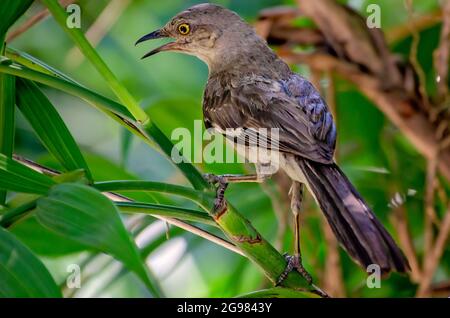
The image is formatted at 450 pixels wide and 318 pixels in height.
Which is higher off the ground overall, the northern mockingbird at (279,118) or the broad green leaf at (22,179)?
A: the northern mockingbird at (279,118)

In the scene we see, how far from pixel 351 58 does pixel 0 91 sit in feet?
7.09

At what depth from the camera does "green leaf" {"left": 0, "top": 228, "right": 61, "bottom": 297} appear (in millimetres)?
1676

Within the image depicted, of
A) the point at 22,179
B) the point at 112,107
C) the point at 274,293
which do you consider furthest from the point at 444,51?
the point at 22,179

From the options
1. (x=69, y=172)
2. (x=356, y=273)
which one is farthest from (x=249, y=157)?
(x=356, y=273)

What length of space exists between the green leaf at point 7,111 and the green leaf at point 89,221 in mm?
480

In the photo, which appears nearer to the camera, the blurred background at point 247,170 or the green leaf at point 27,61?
the green leaf at point 27,61

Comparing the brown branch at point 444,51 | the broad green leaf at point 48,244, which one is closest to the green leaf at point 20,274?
the broad green leaf at point 48,244

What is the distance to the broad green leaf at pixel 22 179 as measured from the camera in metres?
1.83

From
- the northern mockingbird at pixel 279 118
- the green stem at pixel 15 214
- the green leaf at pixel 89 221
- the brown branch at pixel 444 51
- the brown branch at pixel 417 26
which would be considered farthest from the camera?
the brown branch at pixel 417 26

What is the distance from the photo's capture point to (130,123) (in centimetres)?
210

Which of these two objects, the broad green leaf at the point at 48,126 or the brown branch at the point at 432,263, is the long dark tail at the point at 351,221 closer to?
the broad green leaf at the point at 48,126

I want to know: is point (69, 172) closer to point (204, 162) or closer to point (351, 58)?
point (204, 162)

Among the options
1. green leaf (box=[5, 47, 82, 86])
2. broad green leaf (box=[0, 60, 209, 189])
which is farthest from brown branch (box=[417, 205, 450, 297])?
green leaf (box=[5, 47, 82, 86])

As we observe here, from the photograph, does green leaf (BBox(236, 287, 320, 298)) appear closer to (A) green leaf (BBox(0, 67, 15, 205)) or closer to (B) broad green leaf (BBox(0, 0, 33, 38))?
(A) green leaf (BBox(0, 67, 15, 205))
